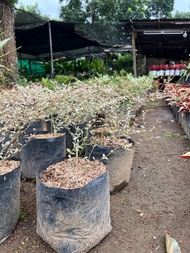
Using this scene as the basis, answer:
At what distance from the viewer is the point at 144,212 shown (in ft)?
6.53

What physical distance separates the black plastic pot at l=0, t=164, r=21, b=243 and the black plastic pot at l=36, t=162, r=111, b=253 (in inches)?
9.2

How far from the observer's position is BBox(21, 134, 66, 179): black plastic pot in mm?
2463

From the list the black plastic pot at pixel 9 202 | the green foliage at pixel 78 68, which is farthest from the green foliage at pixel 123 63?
the black plastic pot at pixel 9 202

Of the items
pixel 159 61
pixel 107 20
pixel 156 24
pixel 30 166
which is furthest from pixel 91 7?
pixel 30 166

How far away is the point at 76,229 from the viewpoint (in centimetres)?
151

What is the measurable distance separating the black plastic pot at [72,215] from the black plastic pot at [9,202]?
0.23 m

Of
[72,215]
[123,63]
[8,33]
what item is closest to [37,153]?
[72,215]

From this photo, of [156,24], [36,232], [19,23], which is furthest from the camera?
[156,24]

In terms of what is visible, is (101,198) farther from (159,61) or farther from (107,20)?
(107,20)

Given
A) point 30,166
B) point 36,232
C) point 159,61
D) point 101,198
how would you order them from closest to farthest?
point 101,198
point 36,232
point 30,166
point 159,61

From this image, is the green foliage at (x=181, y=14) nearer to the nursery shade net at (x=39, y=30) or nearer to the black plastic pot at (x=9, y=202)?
the nursery shade net at (x=39, y=30)

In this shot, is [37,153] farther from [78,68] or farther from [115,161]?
[78,68]

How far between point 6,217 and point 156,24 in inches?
354

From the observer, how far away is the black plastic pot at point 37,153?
2463mm
